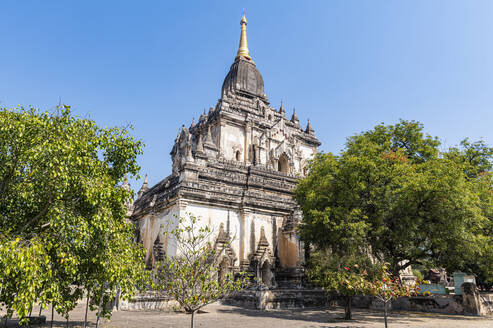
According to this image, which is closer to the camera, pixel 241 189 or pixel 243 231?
pixel 243 231

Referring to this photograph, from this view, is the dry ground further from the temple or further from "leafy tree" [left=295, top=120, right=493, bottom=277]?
the temple

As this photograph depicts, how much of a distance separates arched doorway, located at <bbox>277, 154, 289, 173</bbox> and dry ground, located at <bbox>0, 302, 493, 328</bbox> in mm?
18708

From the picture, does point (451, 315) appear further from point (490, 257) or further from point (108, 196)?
point (108, 196)

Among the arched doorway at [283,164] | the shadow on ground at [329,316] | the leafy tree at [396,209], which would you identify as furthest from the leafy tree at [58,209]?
the arched doorway at [283,164]

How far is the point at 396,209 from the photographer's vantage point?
59.0 ft

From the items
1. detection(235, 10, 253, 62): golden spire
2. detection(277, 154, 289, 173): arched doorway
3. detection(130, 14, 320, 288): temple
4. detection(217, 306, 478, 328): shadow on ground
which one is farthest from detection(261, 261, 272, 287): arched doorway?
detection(235, 10, 253, 62): golden spire

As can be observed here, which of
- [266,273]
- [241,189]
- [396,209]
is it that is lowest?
[266,273]

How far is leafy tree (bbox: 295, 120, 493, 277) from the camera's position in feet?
56.5

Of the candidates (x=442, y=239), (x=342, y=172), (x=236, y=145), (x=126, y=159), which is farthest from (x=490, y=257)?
(x=236, y=145)

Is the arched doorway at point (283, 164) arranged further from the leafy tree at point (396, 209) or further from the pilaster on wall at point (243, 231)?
the leafy tree at point (396, 209)

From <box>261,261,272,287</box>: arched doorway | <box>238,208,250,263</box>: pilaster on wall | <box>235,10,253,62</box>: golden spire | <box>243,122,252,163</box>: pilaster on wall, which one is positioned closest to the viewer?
<box>261,261,272,287</box>: arched doorway

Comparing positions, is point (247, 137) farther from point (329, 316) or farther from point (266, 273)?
point (329, 316)

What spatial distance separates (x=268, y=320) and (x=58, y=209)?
1059 centimetres

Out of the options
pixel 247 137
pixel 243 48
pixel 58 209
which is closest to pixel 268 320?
pixel 58 209
